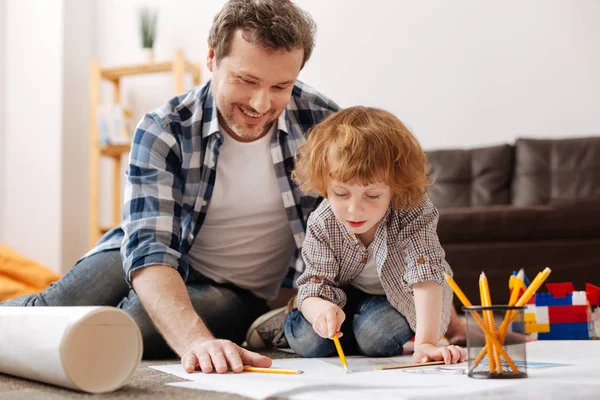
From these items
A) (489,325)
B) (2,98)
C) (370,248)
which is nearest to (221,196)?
(370,248)

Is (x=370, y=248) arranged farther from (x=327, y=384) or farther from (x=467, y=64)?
(x=467, y=64)

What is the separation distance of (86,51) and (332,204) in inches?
119

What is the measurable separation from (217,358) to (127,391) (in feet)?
0.57

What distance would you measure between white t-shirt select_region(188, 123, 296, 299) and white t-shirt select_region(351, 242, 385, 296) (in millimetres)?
243

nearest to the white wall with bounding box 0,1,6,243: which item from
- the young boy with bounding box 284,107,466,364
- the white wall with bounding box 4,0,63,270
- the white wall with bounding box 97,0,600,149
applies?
the white wall with bounding box 4,0,63,270

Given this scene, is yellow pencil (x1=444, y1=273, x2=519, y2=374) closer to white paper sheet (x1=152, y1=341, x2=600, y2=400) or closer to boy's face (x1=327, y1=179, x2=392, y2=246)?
white paper sheet (x1=152, y1=341, x2=600, y2=400)

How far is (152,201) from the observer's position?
1.33 meters

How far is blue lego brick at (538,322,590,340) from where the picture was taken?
159 centimetres

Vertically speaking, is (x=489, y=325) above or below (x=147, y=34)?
below

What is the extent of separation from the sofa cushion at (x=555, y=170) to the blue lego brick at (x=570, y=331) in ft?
5.15

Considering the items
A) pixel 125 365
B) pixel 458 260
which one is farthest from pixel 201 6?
pixel 125 365

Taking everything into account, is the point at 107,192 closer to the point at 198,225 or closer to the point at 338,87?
the point at 338,87

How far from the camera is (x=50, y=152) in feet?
11.8

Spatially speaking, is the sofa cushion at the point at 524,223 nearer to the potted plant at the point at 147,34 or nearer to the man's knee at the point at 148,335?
the man's knee at the point at 148,335
